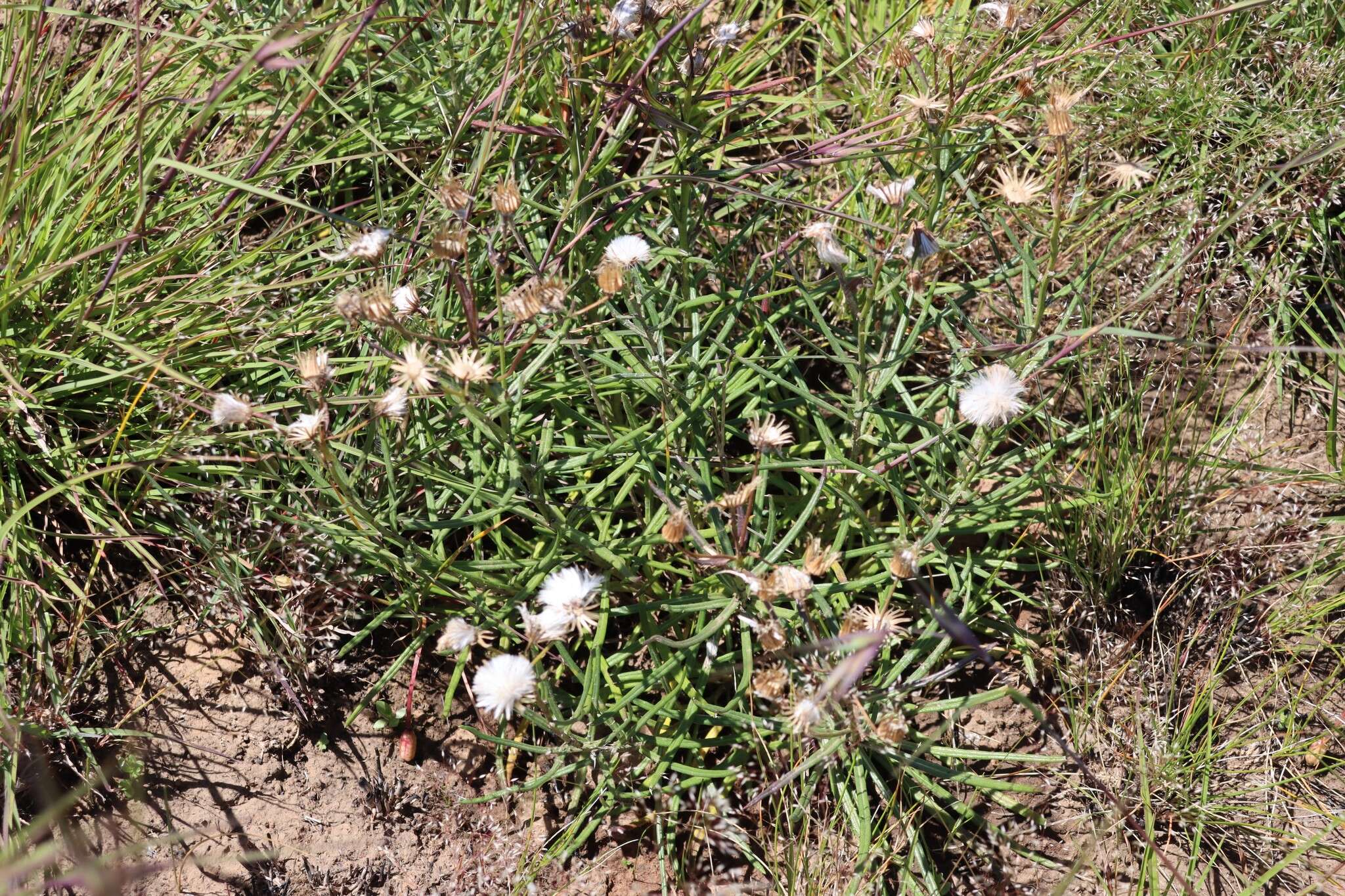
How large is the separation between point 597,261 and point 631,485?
0.52m

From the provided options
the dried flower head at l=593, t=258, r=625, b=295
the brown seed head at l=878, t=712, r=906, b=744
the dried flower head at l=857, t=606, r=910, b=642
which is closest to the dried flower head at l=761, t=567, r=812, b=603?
the dried flower head at l=857, t=606, r=910, b=642

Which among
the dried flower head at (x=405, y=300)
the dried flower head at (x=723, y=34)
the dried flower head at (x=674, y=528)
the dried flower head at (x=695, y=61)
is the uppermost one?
the dried flower head at (x=723, y=34)

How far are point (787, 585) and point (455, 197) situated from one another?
79cm

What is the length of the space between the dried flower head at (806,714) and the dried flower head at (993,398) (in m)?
0.50

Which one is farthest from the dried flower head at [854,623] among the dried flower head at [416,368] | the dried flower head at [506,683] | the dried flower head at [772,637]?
the dried flower head at [416,368]

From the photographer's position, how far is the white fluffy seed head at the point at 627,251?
1623 millimetres

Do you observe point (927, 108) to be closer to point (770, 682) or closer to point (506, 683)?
point (770, 682)

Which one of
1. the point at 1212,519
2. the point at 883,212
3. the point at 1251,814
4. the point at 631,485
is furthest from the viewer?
the point at 883,212

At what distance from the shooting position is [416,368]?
143 cm

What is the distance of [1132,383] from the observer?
2217 mm

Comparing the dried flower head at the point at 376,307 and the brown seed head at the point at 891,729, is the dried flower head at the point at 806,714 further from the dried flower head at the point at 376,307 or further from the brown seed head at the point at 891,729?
the dried flower head at the point at 376,307

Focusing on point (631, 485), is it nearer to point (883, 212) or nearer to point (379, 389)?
point (379, 389)

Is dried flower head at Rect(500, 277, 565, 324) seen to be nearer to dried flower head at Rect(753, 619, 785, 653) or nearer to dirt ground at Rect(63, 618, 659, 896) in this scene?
dried flower head at Rect(753, 619, 785, 653)

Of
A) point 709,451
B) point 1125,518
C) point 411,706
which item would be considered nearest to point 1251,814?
point 1125,518
